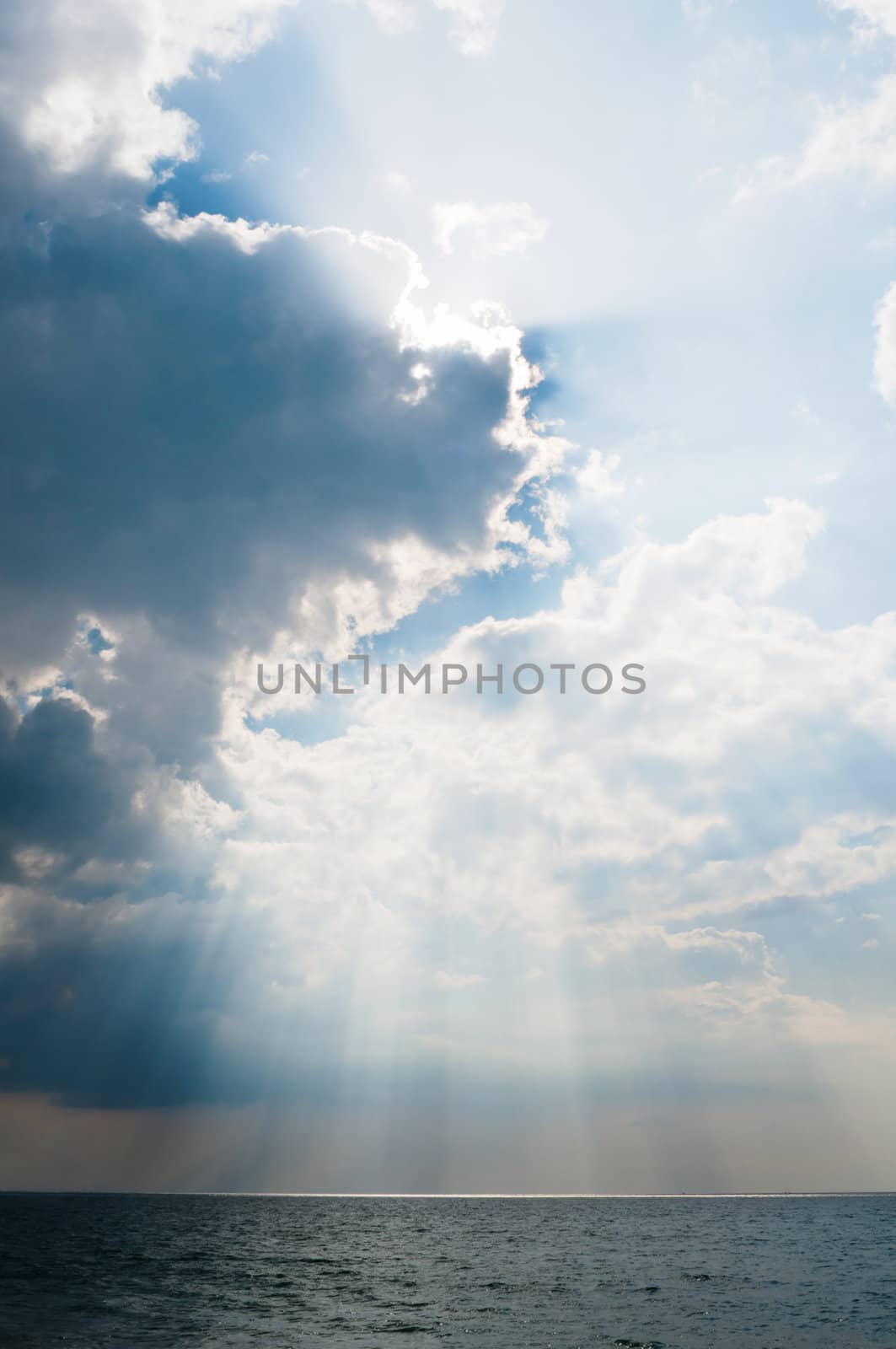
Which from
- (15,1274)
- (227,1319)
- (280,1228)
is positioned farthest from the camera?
(280,1228)

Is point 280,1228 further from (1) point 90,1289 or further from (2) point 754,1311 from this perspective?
(2) point 754,1311

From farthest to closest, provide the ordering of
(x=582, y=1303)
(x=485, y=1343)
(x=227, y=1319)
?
(x=582, y=1303) < (x=227, y=1319) < (x=485, y=1343)

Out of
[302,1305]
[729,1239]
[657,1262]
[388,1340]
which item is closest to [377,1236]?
[729,1239]

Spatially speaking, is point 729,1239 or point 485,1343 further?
point 729,1239

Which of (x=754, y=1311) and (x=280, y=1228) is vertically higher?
(x=754, y=1311)

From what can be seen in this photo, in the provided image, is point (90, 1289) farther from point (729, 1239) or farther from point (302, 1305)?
point (729, 1239)

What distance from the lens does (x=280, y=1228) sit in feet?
521

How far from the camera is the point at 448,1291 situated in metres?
65.9

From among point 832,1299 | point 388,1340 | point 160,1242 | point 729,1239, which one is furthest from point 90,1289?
point 729,1239

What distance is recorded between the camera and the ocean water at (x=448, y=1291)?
4738 cm

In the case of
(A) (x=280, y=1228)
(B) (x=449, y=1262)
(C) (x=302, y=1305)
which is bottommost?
(A) (x=280, y=1228)

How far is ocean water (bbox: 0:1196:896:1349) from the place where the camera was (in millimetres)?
47375

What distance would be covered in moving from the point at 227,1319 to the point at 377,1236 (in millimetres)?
96036

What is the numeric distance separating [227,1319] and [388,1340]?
1261 centimetres
